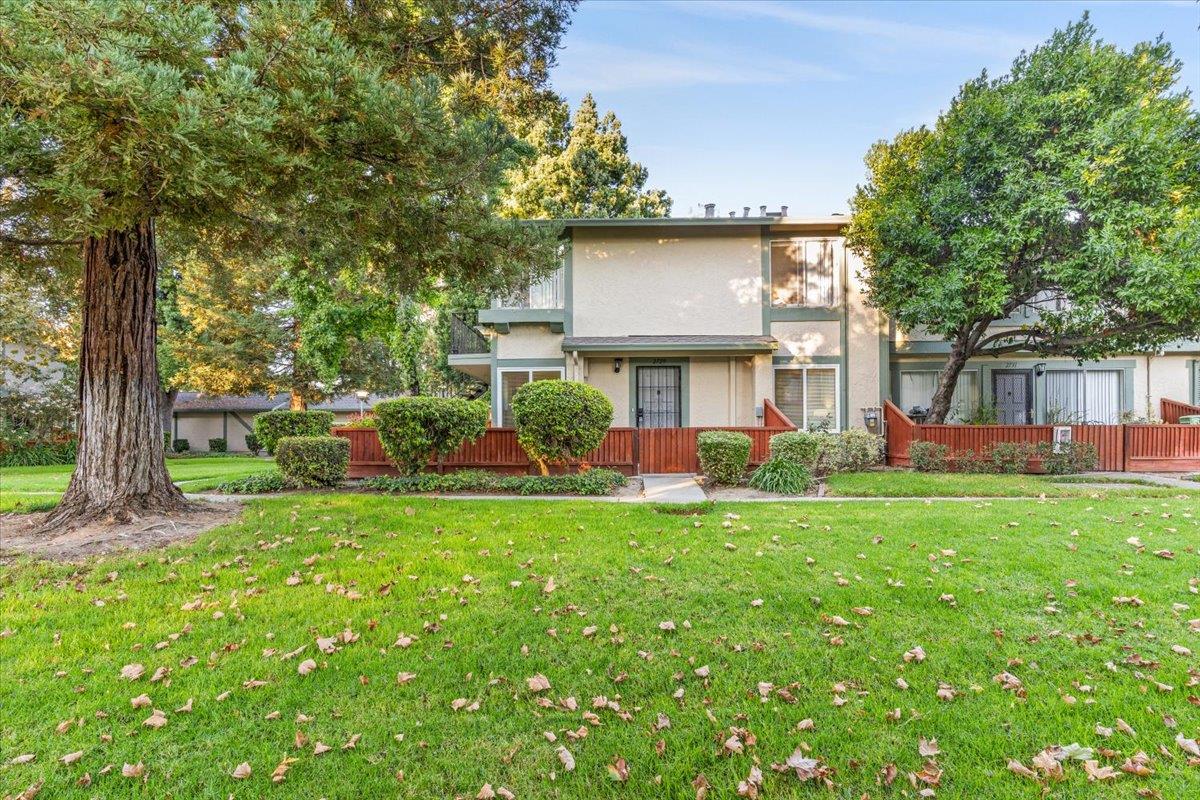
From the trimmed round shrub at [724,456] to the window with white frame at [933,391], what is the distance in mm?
6921

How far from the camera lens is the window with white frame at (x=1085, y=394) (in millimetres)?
14781

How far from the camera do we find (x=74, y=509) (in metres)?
6.63

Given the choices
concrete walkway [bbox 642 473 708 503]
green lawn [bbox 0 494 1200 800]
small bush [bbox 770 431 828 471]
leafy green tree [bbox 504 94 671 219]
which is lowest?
green lawn [bbox 0 494 1200 800]

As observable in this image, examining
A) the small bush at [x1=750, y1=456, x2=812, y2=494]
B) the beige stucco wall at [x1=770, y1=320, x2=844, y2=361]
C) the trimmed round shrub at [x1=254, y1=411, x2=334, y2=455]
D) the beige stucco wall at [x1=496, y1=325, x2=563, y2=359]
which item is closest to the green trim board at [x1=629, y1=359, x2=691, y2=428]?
the beige stucco wall at [x1=496, y1=325, x2=563, y2=359]

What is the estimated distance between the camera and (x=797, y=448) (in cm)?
1041

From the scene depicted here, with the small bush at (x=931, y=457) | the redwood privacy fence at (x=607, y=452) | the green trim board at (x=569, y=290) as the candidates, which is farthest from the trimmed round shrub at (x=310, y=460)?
the small bush at (x=931, y=457)

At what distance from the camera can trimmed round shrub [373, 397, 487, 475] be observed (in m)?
10.2

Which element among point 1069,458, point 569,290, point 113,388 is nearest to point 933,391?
point 1069,458

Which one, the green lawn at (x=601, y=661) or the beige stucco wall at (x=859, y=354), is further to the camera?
the beige stucco wall at (x=859, y=354)

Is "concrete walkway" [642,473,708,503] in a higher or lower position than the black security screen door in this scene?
lower

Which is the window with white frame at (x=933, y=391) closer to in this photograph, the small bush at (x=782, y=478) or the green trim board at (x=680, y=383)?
the green trim board at (x=680, y=383)

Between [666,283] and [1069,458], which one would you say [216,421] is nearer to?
[666,283]

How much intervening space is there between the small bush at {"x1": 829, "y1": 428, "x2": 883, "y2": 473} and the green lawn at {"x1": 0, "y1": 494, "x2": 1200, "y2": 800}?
5.71 metres

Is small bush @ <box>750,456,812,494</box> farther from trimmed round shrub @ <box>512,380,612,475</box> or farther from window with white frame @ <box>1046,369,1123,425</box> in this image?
window with white frame @ <box>1046,369,1123,425</box>
